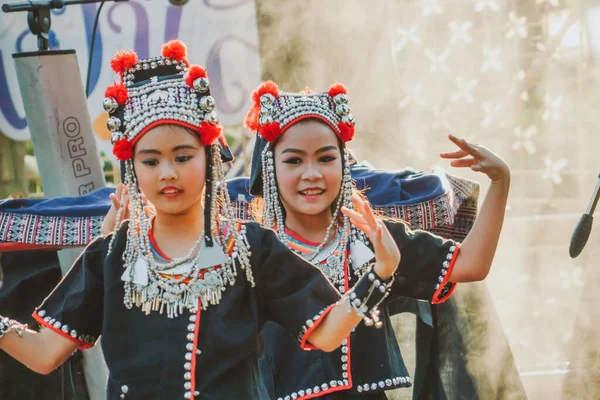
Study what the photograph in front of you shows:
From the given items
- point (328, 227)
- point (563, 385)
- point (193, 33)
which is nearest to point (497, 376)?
point (563, 385)

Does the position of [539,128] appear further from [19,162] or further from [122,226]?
[122,226]

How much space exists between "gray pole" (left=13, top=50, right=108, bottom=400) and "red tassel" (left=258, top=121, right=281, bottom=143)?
89 centimetres

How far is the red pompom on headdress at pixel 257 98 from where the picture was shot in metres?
2.65

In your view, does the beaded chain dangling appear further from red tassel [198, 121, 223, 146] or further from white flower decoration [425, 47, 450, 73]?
white flower decoration [425, 47, 450, 73]

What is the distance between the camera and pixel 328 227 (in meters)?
2.60

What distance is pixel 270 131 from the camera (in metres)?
2.60

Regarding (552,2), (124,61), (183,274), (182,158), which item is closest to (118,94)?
(124,61)

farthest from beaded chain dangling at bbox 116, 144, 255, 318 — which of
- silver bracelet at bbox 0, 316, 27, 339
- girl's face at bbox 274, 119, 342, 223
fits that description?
girl's face at bbox 274, 119, 342, 223

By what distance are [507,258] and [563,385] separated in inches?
Answer: 75.1

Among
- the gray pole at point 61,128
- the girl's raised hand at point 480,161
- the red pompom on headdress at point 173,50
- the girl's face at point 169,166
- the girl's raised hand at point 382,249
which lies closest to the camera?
the girl's raised hand at point 382,249

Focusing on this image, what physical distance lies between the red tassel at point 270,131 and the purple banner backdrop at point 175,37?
6.88 feet

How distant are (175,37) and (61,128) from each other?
5.49ft

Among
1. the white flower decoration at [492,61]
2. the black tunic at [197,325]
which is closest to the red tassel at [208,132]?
the black tunic at [197,325]

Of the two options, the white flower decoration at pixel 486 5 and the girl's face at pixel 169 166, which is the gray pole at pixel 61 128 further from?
the white flower decoration at pixel 486 5
